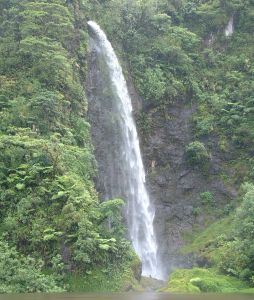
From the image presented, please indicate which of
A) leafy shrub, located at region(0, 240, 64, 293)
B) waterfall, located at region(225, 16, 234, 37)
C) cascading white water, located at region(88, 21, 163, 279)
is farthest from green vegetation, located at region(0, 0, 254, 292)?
cascading white water, located at region(88, 21, 163, 279)

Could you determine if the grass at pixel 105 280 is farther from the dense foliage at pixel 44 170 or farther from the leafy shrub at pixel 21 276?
the leafy shrub at pixel 21 276

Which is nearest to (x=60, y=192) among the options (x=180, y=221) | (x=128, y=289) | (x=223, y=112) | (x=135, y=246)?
→ (x=128, y=289)

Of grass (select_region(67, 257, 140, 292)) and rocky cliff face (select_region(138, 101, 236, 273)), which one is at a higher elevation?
rocky cliff face (select_region(138, 101, 236, 273))

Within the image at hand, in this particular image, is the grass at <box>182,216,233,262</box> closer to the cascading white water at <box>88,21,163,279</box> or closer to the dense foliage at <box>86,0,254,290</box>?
the dense foliage at <box>86,0,254,290</box>

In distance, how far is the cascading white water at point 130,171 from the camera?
3165 cm

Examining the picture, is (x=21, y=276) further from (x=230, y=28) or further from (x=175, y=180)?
(x=230, y=28)

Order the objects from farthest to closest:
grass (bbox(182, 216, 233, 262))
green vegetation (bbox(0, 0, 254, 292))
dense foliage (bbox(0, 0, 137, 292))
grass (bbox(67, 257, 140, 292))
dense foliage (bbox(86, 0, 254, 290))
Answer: dense foliage (bbox(86, 0, 254, 290)), grass (bbox(182, 216, 233, 262)), green vegetation (bbox(0, 0, 254, 292)), dense foliage (bbox(0, 0, 137, 292)), grass (bbox(67, 257, 140, 292))

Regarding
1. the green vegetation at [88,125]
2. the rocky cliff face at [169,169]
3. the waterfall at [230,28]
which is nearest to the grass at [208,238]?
the green vegetation at [88,125]

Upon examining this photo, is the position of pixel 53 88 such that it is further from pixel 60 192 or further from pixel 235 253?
pixel 235 253

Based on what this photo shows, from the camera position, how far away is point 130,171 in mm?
33781

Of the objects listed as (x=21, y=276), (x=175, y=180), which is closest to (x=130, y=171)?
(x=175, y=180)

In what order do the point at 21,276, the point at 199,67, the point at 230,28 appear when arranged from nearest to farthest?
the point at 21,276
the point at 199,67
the point at 230,28

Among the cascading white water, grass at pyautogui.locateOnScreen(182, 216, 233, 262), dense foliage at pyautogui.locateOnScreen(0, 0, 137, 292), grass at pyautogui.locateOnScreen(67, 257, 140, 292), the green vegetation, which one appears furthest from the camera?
the cascading white water

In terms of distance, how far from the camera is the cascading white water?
31.6 metres
